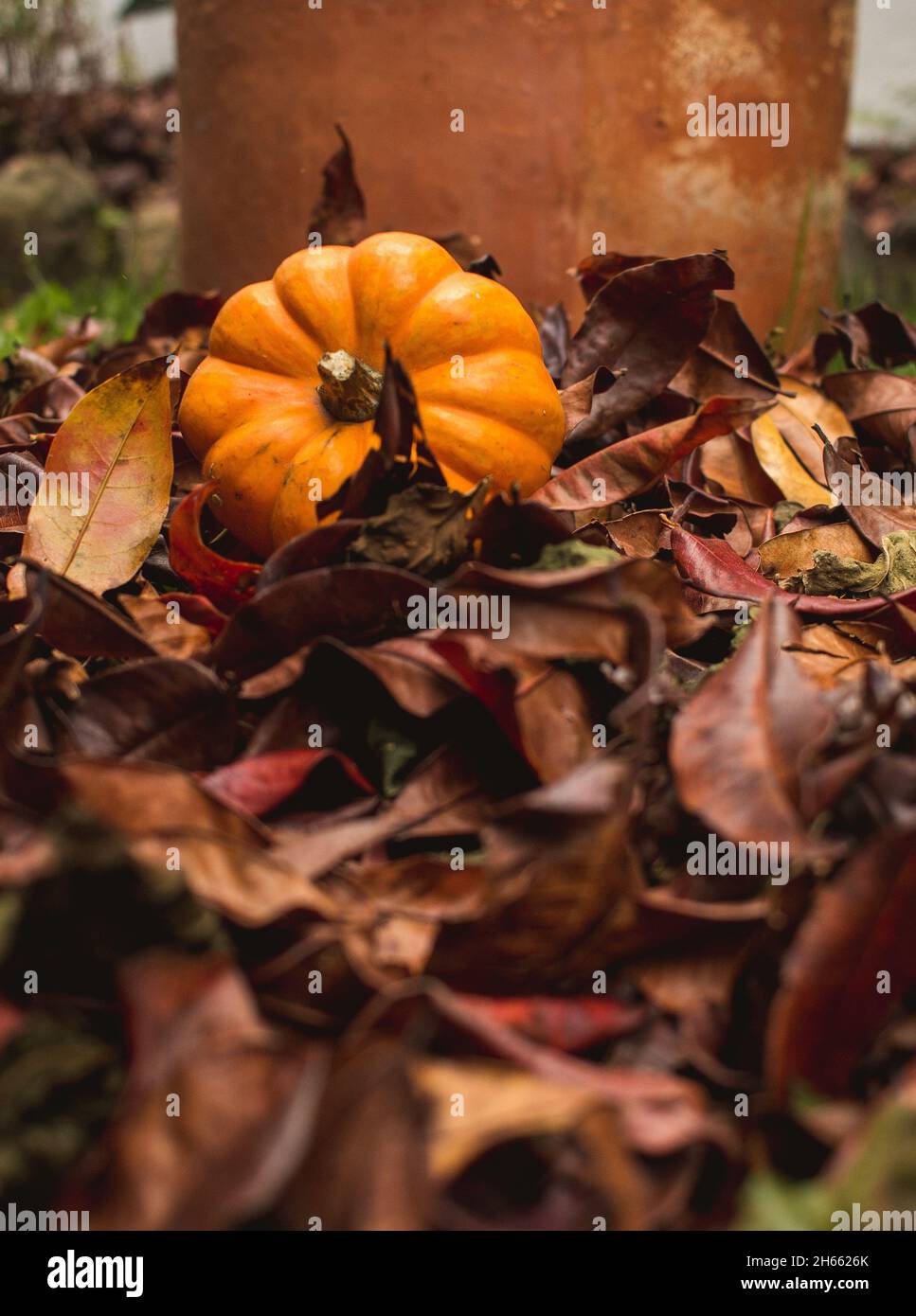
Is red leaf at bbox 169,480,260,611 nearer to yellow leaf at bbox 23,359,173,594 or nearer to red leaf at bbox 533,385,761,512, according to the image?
yellow leaf at bbox 23,359,173,594

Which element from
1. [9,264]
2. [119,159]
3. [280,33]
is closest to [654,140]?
[280,33]

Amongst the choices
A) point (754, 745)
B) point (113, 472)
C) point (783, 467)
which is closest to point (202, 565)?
point (113, 472)

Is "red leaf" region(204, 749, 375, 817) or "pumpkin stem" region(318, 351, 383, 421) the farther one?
"pumpkin stem" region(318, 351, 383, 421)

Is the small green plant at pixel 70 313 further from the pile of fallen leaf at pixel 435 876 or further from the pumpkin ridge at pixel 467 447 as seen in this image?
the pile of fallen leaf at pixel 435 876

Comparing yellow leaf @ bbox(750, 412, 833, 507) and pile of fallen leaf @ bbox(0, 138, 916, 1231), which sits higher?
yellow leaf @ bbox(750, 412, 833, 507)

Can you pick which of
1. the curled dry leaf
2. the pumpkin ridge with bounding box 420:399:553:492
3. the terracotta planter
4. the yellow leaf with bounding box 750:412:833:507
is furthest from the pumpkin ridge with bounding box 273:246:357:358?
the terracotta planter
